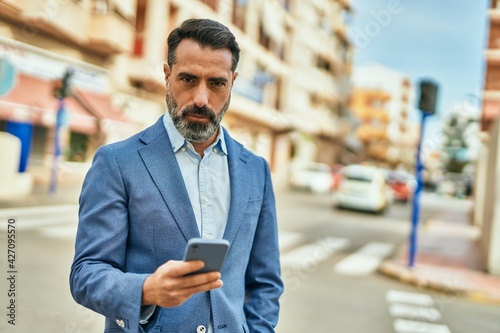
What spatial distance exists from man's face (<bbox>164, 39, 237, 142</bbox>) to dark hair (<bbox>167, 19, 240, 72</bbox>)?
0.01 meters

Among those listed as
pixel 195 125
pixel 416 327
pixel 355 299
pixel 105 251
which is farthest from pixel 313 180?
pixel 105 251

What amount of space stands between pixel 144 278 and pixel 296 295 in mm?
4967

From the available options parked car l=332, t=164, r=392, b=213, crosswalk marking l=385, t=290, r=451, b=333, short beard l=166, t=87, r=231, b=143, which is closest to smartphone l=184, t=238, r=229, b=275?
short beard l=166, t=87, r=231, b=143

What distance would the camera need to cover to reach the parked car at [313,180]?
2622 cm

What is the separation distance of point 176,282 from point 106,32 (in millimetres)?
13726

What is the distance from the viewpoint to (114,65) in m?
15.4

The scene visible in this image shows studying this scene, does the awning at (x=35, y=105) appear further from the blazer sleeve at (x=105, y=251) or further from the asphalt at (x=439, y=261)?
the blazer sleeve at (x=105, y=251)

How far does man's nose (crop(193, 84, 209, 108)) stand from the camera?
54.1 inches

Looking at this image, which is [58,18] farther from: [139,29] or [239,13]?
[239,13]

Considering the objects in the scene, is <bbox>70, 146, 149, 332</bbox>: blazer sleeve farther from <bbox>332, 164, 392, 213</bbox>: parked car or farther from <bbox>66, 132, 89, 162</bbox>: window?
<bbox>332, 164, 392, 213</bbox>: parked car

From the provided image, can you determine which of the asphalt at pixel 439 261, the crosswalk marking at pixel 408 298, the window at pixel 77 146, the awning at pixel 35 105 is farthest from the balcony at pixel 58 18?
the crosswalk marking at pixel 408 298

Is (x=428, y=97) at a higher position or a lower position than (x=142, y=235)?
higher

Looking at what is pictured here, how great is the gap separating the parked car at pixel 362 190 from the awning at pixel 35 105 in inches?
345

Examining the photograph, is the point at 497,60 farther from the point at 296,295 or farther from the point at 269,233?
the point at 269,233
